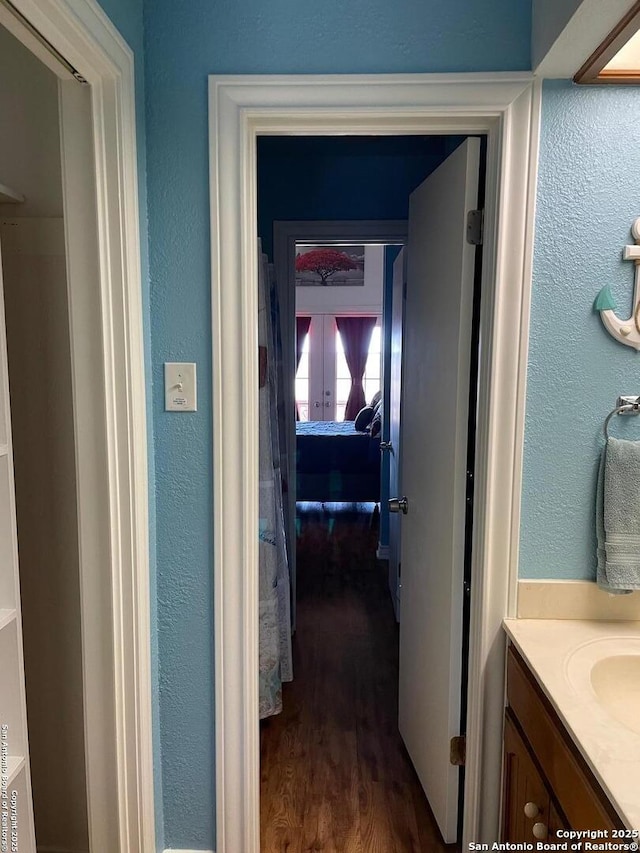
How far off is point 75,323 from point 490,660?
1333mm

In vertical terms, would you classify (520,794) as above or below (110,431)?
below

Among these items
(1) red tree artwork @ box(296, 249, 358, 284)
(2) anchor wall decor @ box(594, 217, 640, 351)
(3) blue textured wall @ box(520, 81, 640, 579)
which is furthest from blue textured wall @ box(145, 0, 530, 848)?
(1) red tree artwork @ box(296, 249, 358, 284)

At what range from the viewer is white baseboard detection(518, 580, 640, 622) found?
4.64 ft

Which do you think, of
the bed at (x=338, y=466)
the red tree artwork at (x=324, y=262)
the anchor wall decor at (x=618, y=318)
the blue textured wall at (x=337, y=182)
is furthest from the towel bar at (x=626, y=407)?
the red tree artwork at (x=324, y=262)

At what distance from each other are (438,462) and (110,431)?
0.93 metres

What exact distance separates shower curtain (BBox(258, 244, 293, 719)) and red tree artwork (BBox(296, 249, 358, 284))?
5.06m

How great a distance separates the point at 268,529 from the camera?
7.20 feet

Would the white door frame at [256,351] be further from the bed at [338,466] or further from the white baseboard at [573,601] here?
the bed at [338,466]

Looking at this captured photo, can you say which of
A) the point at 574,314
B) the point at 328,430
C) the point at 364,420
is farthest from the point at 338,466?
the point at 574,314

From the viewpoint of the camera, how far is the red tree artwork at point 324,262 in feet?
23.2

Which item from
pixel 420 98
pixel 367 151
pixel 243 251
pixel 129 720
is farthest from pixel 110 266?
pixel 367 151

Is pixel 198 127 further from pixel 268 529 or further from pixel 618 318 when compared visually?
pixel 268 529

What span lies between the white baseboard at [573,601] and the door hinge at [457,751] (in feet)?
1.57

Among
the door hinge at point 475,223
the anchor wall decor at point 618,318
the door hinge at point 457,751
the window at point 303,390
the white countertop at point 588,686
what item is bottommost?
the door hinge at point 457,751
